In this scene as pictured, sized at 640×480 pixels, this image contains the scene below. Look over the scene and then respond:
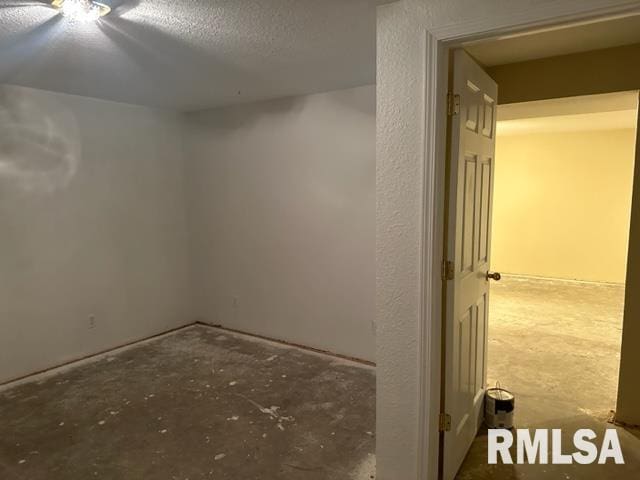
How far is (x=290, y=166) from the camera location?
3783mm

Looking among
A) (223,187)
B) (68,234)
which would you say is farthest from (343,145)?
(68,234)

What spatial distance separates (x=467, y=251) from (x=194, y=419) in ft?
6.30

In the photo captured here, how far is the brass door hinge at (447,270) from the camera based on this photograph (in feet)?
6.06

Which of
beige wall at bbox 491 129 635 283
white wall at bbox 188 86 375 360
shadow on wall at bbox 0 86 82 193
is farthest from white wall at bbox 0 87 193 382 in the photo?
beige wall at bbox 491 129 635 283

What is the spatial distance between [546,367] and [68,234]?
13.1 ft

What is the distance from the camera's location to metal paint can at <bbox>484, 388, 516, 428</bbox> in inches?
98.3

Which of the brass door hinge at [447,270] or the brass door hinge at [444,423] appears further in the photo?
the brass door hinge at [444,423]

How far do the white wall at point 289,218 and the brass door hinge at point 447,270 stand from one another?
1.55 metres

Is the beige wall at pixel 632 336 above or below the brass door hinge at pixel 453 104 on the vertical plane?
below

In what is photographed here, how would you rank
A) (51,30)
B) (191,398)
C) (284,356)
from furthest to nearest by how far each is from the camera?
(284,356), (191,398), (51,30)

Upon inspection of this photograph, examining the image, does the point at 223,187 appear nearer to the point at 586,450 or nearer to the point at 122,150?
the point at 122,150

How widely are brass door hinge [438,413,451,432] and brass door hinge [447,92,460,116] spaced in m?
1.33

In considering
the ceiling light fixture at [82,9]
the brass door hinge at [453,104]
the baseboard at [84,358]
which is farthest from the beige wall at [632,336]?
the baseboard at [84,358]

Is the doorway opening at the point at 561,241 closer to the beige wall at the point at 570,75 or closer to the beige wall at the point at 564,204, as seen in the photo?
the beige wall at the point at 564,204
